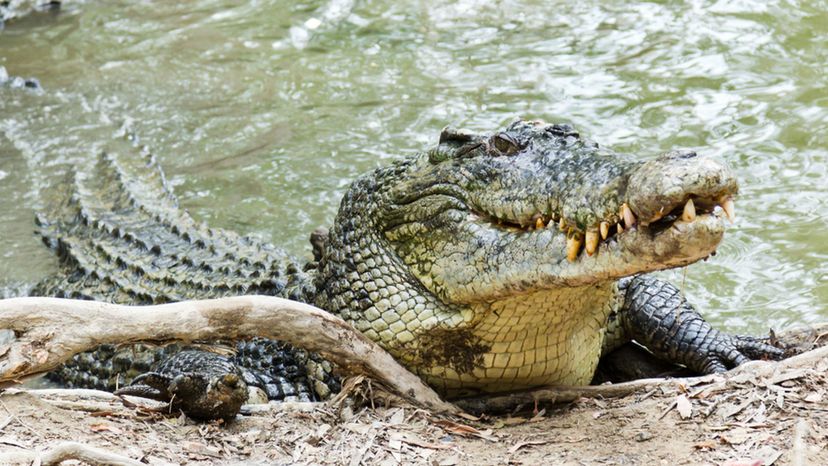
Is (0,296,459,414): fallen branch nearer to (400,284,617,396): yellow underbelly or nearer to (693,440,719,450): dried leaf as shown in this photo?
(400,284,617,396): yellow underbelly

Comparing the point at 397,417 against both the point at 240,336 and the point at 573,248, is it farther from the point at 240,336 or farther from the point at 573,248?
the point at 573,248

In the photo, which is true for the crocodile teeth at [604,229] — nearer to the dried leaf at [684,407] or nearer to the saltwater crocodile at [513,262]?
the saltwater crocodile at [513,262]

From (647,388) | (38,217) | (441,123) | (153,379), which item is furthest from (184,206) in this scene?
(647,388)

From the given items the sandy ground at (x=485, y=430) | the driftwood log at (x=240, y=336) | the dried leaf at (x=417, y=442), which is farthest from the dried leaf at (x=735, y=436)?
the dried leaf at (x=417, y=442)

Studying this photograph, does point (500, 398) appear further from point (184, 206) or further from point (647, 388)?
point (184, 206)

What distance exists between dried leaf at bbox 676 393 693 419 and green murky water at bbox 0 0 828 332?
216 cm

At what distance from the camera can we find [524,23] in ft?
33.8

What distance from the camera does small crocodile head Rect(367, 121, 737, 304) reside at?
9.22ft

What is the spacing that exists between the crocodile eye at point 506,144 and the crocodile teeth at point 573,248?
0.57 meters

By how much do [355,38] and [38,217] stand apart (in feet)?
14.4

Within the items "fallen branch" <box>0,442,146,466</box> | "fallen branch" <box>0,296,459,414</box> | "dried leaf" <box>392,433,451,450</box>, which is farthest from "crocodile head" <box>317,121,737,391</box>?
"fallen branch" <box>0,442,146,466</box>

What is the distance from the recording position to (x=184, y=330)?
135 inches

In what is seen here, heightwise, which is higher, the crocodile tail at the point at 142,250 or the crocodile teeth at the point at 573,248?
the crocodile teeth at the point at 573,248

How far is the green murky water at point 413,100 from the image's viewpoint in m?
6.68
